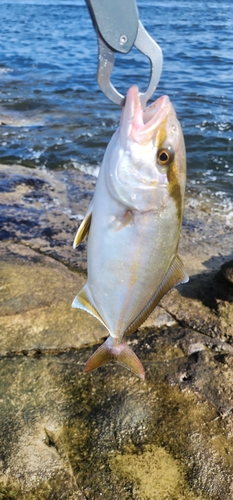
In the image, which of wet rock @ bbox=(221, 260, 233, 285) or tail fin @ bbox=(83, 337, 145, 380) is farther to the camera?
wet rock @ bbox=(221, 260, 233, 285)

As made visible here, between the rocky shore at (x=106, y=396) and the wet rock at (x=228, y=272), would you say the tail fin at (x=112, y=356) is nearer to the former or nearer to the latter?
the rocky shore at (x=106, y=396)

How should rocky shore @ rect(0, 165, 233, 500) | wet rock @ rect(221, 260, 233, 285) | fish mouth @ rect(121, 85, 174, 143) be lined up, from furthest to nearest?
wet rock @ rect(221, 260, 233, 285), rocky shore @ rect(0, 165, 233, 500), fish mouth @ rect(121, 85, 174, 143)

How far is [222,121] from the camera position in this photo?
12750mm

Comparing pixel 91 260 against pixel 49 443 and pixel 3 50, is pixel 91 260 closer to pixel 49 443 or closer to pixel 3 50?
pixel 49 443

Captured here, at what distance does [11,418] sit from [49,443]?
318mm

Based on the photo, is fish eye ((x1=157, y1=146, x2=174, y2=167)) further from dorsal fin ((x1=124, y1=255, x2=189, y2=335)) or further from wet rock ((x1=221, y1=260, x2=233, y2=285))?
wet rock ((x1=221, y1=260, x2=233, y2=285))

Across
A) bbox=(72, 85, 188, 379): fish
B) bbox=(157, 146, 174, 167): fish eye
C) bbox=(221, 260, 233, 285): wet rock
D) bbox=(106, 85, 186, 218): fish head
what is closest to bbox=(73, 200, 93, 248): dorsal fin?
→ bbox=(72, 85, 188, 379): fish

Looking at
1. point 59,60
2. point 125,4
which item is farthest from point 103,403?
point 59,60

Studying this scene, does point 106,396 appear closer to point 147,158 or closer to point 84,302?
point 84,302

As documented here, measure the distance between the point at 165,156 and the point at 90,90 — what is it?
45.9 ft

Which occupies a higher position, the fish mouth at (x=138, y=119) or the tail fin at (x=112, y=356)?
the fish mouth at (x=138, y=119)

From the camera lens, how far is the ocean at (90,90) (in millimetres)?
10297

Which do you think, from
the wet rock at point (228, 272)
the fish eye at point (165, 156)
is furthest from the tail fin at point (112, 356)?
the wet rock at point (228, 272)

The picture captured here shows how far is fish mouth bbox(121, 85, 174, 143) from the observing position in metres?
2.21
